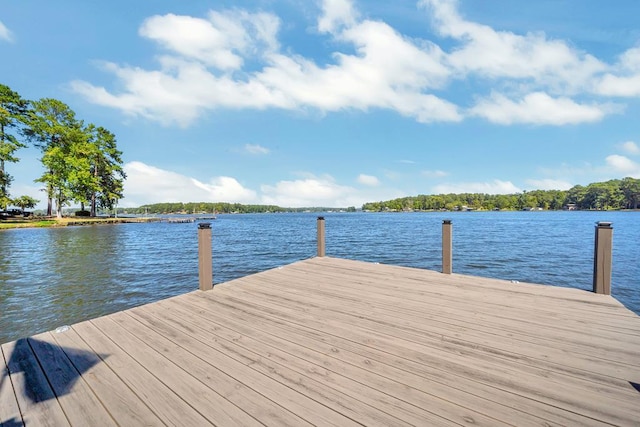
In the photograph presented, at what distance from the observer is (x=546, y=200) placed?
98.9 m

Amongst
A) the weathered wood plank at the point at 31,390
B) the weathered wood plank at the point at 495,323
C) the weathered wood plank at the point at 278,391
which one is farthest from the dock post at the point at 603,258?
the weathered wood plank at the point at 31,390

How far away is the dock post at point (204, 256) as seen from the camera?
163 inches

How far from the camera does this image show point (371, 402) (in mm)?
1622

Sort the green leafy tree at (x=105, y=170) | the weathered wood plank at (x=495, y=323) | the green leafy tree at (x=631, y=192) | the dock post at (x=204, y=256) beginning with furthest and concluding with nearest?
1. the green leafy tree at (x=631, y=192)
2. the green leafy tree at (x=105, y=170)
3. the dock post at (x=204, y=256)
4. the weathered wood plank at (x=495, y=323)

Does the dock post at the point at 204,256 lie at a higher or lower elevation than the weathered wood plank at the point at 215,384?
higher

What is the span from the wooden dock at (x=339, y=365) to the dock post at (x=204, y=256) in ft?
2.25

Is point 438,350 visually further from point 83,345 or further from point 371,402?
point 83,345

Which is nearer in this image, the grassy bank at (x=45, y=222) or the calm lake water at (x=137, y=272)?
the calm lake water at (x=137, y=272)

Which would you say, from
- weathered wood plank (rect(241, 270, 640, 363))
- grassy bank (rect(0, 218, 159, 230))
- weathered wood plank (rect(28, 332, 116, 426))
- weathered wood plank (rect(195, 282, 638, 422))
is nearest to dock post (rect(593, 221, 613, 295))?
weathered wood plank (rect(241, 270, 640, 363))

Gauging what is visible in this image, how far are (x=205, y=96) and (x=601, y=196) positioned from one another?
394 feet

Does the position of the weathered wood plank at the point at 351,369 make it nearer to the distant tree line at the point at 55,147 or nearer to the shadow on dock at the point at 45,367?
the shadow on dock at the point at 45,367

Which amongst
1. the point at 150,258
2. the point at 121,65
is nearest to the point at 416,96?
the point at 121,65

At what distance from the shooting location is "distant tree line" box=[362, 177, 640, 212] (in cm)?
8319

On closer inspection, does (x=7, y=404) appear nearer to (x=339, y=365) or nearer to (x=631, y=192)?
(x=339, y=365)
